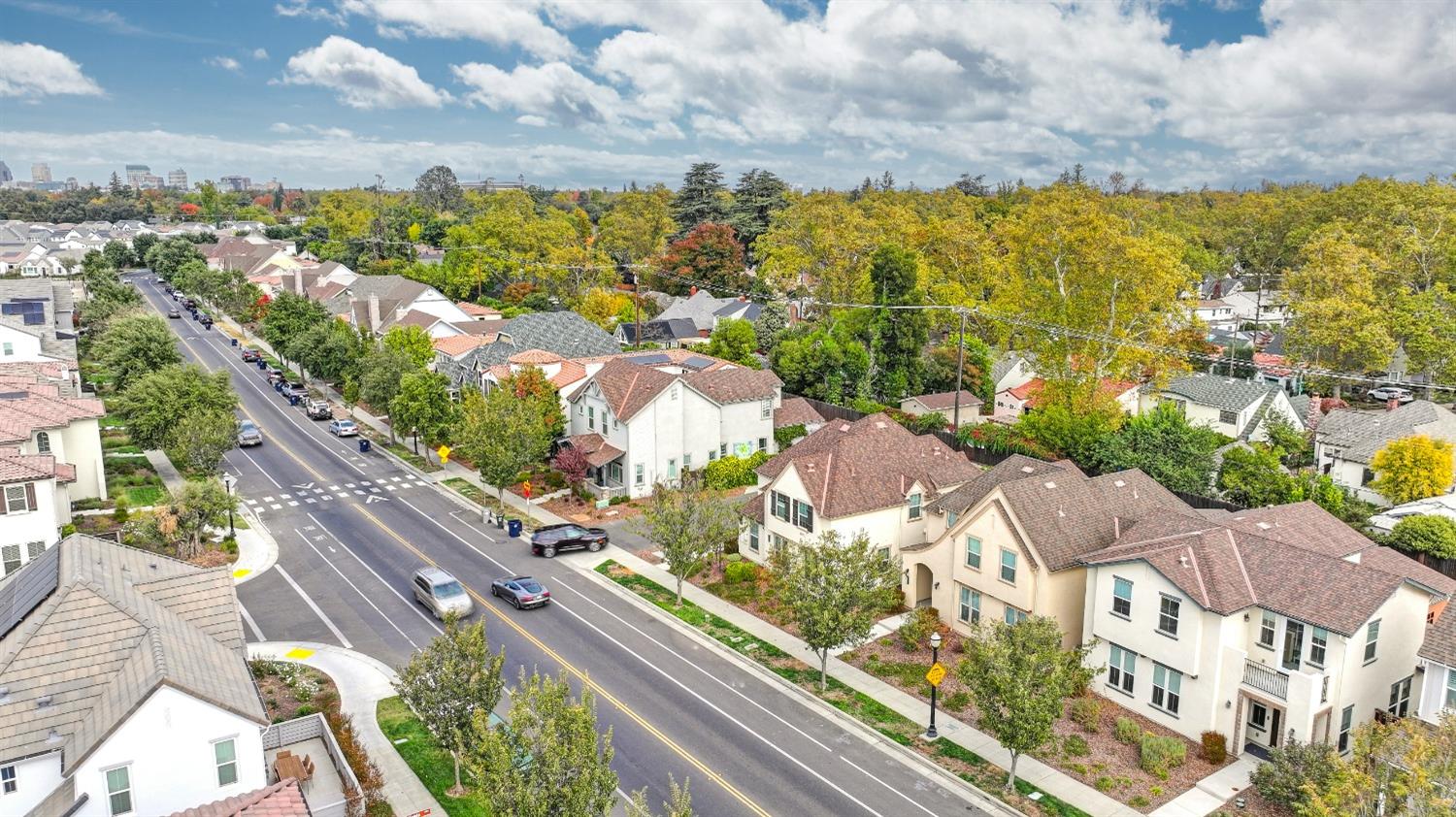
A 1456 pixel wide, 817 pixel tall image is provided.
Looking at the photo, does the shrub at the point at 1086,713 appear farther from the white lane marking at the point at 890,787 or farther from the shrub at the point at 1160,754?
the white lane marking at the point at 890,787

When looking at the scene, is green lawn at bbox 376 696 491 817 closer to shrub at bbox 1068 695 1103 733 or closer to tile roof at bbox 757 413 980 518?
tile roof at bbox 757 413 980 518

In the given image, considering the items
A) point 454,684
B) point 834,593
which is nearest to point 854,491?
point 834,593

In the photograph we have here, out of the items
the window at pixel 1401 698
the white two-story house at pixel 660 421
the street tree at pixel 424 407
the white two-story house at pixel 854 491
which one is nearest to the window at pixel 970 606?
the white two-story house at pixel 854 491

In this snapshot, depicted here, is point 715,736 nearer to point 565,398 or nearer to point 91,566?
point 91,566

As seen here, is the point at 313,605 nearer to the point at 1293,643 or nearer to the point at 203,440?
the point at 203,440

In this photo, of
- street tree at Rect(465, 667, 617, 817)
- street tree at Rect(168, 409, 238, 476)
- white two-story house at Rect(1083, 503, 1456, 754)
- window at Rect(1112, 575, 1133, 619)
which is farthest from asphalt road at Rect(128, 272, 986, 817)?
window at Rect(1112, 575, 1133, 619)

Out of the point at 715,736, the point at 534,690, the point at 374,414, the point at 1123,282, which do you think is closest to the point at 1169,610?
the point at 715,736
